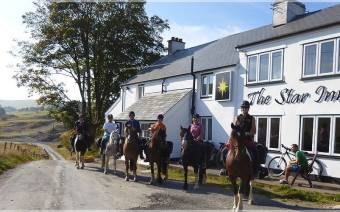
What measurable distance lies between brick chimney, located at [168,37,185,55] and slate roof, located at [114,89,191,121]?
9.76 m

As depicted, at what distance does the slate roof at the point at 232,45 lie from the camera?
19.5 meters

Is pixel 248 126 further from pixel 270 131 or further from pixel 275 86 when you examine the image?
pixel 275 86

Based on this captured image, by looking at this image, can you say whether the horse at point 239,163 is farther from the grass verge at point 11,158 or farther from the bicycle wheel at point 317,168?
the grass verge at point 11,158

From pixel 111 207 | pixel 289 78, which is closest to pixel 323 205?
pixel 111 207

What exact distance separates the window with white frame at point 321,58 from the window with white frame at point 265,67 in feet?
5.17

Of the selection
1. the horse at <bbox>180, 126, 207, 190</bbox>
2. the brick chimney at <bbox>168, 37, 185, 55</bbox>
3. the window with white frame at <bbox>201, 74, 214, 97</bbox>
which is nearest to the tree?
the brick chimney at <bbox>168, 37, 185, 55</bbox>

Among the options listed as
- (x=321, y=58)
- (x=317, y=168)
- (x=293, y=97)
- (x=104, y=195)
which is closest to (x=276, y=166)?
(x=317, y=168)

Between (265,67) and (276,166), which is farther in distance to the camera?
(265,67)

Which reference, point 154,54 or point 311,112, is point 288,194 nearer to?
point 311,112

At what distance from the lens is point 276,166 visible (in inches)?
767

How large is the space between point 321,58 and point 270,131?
4240mm

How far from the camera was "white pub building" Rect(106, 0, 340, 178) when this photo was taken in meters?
17.5

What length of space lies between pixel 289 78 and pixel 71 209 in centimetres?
1254

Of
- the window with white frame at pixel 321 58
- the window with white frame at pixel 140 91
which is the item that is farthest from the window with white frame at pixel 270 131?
the window with white frame at pixel 140 91
